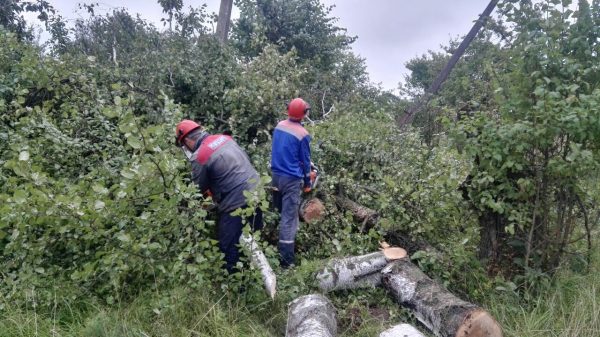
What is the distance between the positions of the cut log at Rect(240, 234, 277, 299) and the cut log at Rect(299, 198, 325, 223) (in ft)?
3.85

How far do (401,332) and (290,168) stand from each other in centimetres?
193

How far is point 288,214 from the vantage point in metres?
4.53

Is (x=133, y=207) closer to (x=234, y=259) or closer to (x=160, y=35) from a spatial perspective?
(x=234, y=259)

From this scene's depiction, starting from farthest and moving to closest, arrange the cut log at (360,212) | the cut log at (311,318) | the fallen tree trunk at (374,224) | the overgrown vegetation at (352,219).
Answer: the cut log at (360,212) → the fallen tree trunk at (374,224) → the overgrown vegetation at (352,219) → the cut log at (311,318)

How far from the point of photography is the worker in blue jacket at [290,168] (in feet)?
14.7

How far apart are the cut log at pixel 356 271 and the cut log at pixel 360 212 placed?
0.74 metres

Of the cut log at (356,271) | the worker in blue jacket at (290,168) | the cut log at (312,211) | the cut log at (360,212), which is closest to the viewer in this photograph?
the cut log at (356,271)

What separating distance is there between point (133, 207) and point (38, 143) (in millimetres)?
1705

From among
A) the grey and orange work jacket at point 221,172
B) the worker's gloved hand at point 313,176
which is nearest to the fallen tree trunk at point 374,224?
the worker's gloved hand at point 313,176

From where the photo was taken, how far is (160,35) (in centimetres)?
775

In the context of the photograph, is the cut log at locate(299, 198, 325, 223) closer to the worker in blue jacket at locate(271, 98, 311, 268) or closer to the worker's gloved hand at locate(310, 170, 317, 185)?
the worker's gloved hand at locate(310, 170, 317, 185)

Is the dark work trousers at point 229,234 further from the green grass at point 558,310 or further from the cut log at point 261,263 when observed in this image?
the green grass at point 558,310

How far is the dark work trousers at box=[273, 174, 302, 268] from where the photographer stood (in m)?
4.46

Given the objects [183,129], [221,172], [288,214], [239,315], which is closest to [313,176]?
[288,214]
